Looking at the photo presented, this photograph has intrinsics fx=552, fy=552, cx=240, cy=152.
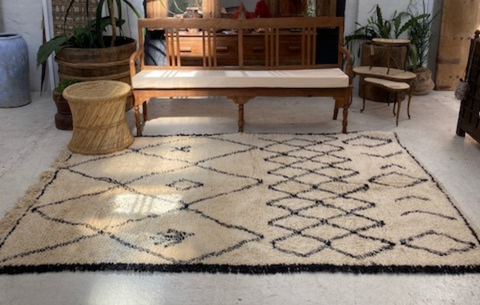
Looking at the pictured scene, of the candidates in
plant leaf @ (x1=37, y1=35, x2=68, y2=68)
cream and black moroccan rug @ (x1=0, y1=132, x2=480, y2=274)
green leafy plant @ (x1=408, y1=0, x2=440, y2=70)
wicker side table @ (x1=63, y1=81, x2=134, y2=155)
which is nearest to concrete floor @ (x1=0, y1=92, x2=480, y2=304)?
cream and black moroccan rug @ (x1=0, y1=132, x2=480, y2=274)

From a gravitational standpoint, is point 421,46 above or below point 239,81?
above

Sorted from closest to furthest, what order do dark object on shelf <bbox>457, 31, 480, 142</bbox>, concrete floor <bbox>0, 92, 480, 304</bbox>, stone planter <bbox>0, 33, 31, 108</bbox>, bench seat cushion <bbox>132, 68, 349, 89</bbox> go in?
concrete floor <bbox>0, 92, 480, 304</bbox>, dark object on shelf <bbox>457, 31, 480, 142</bbox>, bench seat cushion <bbox>132, 68, 349, 89</bbox>, stone planter <bbox>0, 33, 31, 108</bbox>

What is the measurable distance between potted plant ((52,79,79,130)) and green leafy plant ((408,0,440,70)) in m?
3.35

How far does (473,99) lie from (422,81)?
1.51 meters

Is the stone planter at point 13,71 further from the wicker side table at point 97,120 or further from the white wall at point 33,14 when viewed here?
the wicker side table at point 97,120

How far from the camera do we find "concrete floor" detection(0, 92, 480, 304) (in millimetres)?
2463

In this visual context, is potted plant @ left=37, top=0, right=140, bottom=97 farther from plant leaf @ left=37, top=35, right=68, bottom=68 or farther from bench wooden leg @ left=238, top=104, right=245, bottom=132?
bench wooden leg @ left=238, top=104, right=245, bottom=132

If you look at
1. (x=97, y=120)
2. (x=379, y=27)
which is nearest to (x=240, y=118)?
(x=97, y=120)

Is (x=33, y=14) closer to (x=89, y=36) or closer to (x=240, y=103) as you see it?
(x=89, y=36)

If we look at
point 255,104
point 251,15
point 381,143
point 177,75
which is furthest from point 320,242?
point 251,15

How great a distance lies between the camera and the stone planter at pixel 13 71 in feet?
17.2

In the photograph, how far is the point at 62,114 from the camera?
4723mm

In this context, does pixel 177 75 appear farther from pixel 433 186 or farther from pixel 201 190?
pixel 433 186

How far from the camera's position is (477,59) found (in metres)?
4.25
